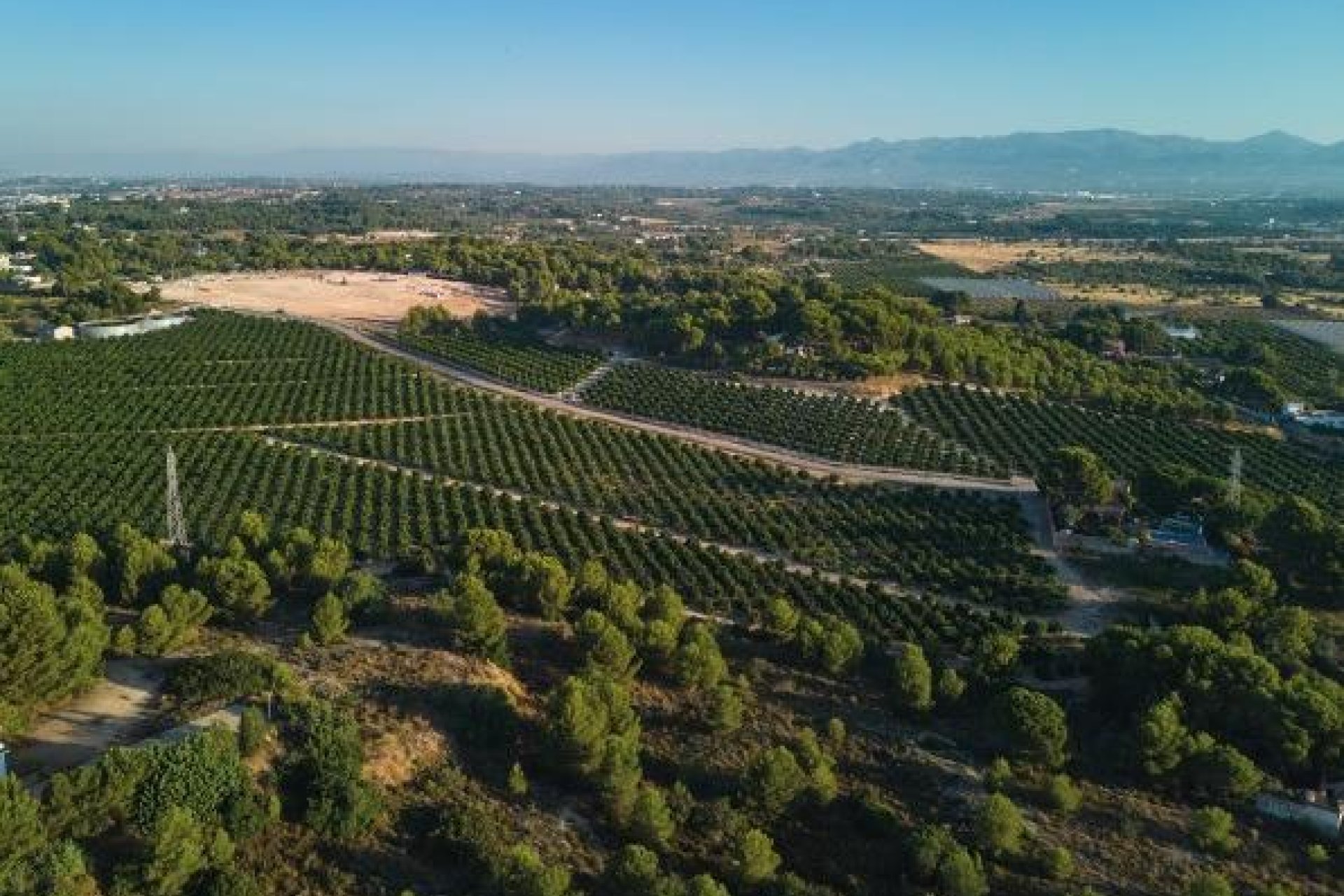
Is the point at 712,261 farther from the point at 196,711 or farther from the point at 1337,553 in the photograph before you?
the point at 196,711

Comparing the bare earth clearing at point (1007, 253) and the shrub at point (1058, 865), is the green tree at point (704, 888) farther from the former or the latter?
the bare earth clearing at point (1007, 253)

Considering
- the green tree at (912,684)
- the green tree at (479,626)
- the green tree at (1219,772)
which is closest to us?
the green tree at (1219,772)

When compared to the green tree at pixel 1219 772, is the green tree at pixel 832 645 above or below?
above

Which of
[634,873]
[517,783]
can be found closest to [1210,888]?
[634,873]

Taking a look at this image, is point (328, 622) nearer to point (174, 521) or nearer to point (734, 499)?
point (174, 521)

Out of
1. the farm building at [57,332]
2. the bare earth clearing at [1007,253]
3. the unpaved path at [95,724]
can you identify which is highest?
the bare earth clearing at [1007,253]

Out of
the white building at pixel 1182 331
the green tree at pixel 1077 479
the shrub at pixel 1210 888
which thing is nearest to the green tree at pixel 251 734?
the shrub at pixel 1210 888
